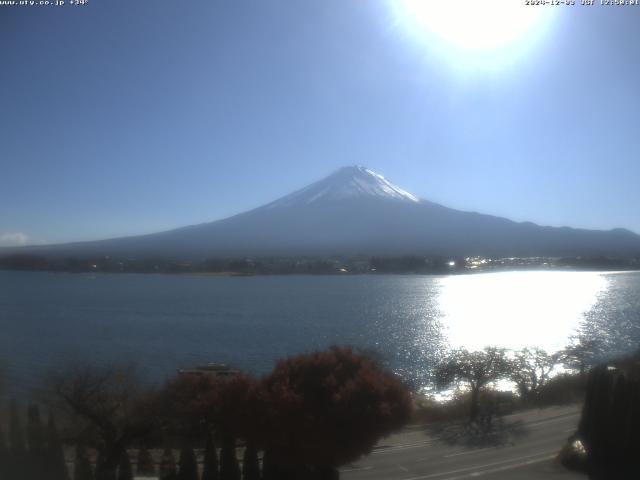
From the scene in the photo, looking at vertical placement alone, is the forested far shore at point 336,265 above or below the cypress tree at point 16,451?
above

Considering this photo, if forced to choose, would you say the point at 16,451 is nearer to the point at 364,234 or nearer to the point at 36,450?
the point at 36,450

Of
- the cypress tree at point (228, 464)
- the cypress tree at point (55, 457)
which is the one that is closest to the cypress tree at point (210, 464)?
the cypress tree at point (228, 464)

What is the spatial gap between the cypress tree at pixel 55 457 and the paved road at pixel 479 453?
2.15m

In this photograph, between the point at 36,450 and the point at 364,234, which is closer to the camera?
the point at 36,450

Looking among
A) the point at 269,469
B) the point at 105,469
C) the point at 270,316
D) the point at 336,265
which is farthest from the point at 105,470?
the point at 336,265

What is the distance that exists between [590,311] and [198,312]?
8.24 m

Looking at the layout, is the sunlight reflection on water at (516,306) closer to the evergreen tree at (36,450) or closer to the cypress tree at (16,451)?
the evergreen tree at (36,450)

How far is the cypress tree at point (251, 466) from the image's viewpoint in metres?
4.77

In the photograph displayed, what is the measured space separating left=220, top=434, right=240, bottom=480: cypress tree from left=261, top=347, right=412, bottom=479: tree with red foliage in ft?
0.82

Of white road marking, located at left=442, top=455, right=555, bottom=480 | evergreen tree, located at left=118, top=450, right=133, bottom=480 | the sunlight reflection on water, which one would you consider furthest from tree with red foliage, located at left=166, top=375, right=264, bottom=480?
the sunlight reflection on water

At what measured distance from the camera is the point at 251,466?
4.78 meters

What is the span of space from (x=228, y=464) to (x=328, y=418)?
83cm

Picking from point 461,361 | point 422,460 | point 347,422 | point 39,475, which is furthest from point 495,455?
point 39,475

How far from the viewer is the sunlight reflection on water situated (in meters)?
11.1
